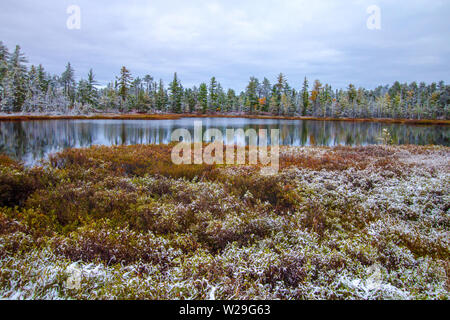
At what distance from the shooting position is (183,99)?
94.6 metres

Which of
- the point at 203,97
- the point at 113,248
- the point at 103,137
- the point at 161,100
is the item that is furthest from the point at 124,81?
the point at 113,248

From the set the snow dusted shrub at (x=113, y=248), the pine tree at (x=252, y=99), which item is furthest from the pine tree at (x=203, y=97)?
the snow dusted shrub at (x=113, y=248)

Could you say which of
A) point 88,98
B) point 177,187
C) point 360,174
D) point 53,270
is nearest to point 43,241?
point 53,270

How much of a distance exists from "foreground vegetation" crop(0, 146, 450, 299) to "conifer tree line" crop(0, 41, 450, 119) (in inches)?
2693

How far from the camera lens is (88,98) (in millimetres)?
82125

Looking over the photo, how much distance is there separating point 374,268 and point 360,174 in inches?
287

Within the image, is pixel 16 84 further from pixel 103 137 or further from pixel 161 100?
pixel 103 137

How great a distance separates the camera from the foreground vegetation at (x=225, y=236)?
11.8ft

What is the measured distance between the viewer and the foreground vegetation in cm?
360

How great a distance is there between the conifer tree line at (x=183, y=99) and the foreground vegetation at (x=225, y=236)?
68.4 meters

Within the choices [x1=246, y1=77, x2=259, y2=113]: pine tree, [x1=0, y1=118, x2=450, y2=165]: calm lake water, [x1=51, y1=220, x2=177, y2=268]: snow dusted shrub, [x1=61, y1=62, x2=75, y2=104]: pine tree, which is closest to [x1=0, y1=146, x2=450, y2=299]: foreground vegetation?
[x1=51, y1=220, x2=177, y2=268]: snow dusted shrub

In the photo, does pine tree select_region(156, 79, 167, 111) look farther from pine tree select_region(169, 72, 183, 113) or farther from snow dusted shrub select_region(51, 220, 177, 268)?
snow dusted shrub select_region(51, 220, 177, 268)

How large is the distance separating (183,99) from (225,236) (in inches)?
3705
